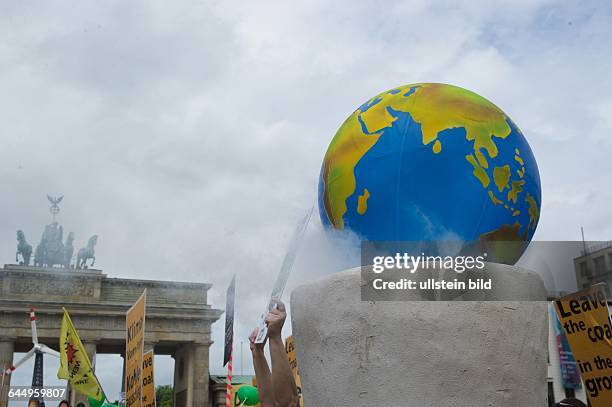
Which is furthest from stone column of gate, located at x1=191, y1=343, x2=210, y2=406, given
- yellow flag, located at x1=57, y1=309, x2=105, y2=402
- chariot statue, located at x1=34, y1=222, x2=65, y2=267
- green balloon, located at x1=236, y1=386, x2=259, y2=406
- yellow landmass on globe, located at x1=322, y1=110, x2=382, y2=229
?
yellow landmass on globe, located at x1=322, y1=110, x2=382, y2=229

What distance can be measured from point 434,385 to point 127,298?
47.3 meters

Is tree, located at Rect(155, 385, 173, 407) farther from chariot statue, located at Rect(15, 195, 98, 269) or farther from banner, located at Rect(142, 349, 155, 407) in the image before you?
banner, located at Rect(142, 349, 155, 407)

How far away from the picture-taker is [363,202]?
4445 millimetres

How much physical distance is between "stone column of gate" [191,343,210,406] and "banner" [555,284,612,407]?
43.7 meters

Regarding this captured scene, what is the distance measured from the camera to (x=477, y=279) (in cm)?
383

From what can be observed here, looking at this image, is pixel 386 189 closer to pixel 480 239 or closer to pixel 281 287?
pixel 480 239

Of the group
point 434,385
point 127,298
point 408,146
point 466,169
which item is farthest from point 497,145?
point 127,298

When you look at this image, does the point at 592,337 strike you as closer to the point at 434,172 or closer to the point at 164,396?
the point at 434,172

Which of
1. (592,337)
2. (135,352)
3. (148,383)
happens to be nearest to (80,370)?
(148,383)

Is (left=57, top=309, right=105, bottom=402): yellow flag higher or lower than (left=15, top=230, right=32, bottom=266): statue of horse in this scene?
lower

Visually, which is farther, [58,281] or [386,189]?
[58,281]

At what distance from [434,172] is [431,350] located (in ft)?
3.88

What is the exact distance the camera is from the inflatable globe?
4.27m

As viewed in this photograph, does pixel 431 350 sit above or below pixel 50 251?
below
